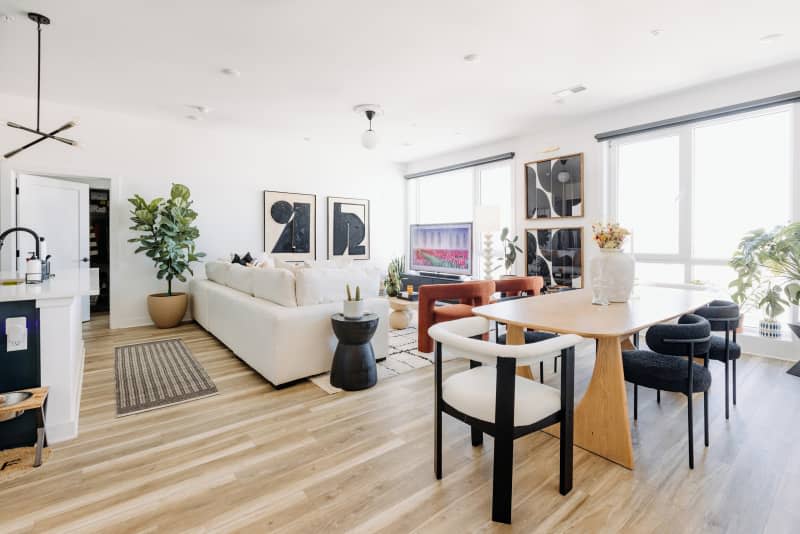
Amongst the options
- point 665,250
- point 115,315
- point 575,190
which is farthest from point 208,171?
point 665,250

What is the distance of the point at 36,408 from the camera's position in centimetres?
191

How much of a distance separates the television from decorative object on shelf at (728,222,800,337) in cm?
353

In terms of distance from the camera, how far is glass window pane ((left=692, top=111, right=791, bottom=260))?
3686 mm

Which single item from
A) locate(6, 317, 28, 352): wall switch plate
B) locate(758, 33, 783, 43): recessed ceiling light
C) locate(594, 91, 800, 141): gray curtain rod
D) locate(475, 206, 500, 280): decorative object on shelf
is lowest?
locate(6, 317, 28, 352): wall switch plate

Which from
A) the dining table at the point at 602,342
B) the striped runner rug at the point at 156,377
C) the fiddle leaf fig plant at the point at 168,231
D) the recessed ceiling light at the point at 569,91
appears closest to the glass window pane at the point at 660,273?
the recessed ceiling light at the point at 569,91

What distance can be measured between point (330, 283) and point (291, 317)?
1.50ft

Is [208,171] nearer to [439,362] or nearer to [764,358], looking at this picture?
[439,362]

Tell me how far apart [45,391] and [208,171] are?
4.14 metres

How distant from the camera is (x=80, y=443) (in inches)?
83.4

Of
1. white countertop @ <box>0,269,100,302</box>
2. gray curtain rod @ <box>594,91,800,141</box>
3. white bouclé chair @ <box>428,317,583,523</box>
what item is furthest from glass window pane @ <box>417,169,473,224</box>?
white countertop @ <box>0,269,100,302</box>

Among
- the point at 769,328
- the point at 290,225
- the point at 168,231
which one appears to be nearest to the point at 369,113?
the point at 290,225

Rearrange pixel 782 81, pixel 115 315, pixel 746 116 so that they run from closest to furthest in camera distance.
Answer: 1. pixel 782 81
2. pixel 746 116
3. pixel 115 315

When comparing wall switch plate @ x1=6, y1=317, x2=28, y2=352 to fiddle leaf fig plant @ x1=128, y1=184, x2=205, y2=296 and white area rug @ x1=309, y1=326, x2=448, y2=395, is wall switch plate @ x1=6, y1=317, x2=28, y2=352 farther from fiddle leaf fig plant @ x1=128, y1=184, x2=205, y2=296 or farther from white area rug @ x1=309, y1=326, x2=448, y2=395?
fiddle leaf fig plant @ x1=128, y1=184, x2=205, y2=296

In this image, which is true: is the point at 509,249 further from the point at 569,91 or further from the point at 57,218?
the point at 57,218
